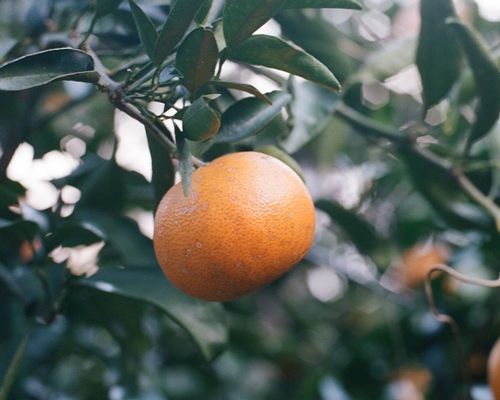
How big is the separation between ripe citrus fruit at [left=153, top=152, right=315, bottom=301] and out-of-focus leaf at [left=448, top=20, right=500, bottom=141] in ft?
1.76

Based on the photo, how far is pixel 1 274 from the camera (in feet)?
3.03

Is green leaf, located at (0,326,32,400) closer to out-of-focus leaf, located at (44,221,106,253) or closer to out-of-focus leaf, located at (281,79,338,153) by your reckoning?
out-of-focus leaf, located at (44,221,106,253)

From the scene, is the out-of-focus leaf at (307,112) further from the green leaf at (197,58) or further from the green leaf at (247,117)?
the green leaf at (197,58)

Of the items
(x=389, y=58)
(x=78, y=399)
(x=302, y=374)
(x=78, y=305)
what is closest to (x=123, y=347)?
(x=78, y=305)

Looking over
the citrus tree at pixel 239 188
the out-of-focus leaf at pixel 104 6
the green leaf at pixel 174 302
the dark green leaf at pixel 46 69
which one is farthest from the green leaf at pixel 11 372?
the out-of-focus leaf at pixel 104 6

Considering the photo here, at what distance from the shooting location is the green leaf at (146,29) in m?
0.62

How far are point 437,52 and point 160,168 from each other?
2.28 feet

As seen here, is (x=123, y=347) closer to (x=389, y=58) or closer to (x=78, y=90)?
(x=78, y=90)

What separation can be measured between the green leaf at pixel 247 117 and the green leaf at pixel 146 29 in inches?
5.8

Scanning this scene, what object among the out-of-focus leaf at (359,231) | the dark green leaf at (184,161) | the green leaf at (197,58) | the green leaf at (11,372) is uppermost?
the green leaf at (197,58)

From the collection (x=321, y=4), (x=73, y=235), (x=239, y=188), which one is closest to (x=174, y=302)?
(x=73, y=235)

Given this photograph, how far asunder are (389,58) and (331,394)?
1009 millimetres

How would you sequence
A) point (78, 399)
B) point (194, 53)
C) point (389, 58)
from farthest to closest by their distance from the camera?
1. point (78, 399)
2. point (389, 58)
3. point (194, 53)

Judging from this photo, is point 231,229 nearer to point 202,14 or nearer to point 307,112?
point 202,14
